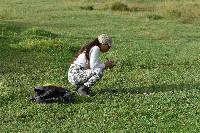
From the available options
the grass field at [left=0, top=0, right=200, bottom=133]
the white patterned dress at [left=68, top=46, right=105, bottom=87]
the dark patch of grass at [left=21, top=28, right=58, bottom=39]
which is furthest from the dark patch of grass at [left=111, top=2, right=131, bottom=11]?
the white patterned dress at [left=68, top=46, right=105, bottom=87]

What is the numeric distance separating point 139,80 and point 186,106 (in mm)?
3110

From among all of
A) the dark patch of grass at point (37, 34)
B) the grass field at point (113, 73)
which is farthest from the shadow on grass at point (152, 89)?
the dark patch of grass at point (37, 34)

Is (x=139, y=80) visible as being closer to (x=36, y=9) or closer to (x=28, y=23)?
→ (x=28, y=23)

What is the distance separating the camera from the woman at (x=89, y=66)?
12.1 m

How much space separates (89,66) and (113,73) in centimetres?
277

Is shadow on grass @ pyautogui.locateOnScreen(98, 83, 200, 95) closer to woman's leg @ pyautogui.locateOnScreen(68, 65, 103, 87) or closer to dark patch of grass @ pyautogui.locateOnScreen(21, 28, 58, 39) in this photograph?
woman's leg @ pyautogui.locateOnScreen(68, 65, 103, 87)

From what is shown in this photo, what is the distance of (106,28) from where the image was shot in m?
27.0

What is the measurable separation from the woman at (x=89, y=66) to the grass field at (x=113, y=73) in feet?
1.19

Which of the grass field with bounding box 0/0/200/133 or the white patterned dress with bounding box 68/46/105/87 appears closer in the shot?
the grass field with bounding box 0/0/200/133

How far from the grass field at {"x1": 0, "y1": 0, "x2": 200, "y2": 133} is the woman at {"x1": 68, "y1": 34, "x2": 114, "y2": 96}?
0.36m

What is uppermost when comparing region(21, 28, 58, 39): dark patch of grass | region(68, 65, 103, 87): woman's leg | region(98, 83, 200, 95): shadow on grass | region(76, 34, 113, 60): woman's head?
region(76, 34, 113, 60): woman's head

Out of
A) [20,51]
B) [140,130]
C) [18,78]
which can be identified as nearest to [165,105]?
[140,130]

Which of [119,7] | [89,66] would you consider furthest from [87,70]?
[119,7]

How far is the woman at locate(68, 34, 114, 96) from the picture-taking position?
12094 millimetres
